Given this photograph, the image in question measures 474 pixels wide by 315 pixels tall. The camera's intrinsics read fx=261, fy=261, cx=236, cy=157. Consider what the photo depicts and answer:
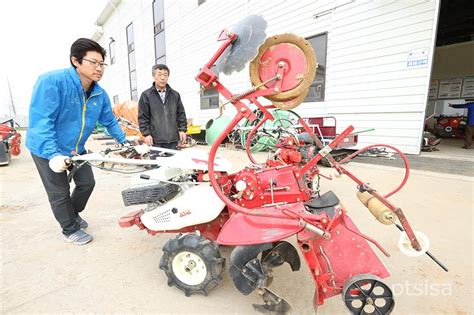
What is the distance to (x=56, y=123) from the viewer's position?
216 centimetres

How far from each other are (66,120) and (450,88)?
12.9m

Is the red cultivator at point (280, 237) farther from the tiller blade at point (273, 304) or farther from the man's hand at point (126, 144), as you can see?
the man's hand at point (126, 144)

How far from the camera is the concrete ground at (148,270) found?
1664 millimetres

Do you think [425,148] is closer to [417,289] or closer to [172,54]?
[417,289]

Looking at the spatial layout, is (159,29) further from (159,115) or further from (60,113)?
(60,113)

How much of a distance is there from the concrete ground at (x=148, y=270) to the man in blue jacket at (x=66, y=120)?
36cm

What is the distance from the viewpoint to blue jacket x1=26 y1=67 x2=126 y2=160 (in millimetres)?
1984

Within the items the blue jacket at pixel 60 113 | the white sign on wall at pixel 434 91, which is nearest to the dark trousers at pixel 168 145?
the blue jacket at pixel 60 113

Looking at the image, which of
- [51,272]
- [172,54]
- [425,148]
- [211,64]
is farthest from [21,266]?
[172,54]

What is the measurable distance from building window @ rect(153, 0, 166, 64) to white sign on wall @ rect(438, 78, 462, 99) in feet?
39.0

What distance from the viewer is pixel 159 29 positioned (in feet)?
40.4

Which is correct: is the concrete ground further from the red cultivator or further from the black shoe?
the red cultivator

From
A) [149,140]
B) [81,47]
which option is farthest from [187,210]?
[149,140]

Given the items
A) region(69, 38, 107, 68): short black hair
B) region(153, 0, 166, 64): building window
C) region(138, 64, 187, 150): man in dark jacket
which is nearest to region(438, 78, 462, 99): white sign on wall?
region(138, 64, 187, 150): man in dark jacket
